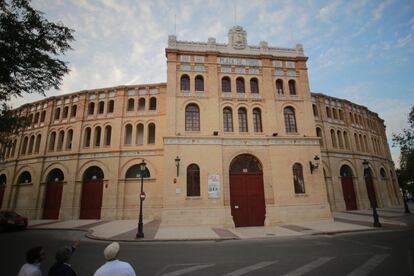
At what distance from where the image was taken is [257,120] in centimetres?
1866

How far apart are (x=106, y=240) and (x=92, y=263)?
482 centimetres

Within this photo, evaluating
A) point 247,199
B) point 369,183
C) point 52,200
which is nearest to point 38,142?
point 52,200

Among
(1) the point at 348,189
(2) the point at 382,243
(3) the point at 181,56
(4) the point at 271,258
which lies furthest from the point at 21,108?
(1) the point at 348,189

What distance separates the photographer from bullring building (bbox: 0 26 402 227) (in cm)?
1647

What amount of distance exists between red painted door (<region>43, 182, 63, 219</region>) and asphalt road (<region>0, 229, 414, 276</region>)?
11928 mm

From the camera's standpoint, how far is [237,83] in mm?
19406

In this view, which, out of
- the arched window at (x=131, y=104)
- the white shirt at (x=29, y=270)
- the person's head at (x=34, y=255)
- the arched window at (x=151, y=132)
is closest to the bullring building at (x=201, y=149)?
the arched window at (x=151, y=132)

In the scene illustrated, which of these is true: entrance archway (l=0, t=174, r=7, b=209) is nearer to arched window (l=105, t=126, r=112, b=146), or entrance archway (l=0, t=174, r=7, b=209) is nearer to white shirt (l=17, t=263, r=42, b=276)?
arched window (l=105, t=126, r=112, b=146)

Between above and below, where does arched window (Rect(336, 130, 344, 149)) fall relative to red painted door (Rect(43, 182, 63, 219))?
above

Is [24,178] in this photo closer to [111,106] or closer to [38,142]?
[38,142]

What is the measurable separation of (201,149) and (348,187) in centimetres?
1970

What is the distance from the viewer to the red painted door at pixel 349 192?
25.1 meters

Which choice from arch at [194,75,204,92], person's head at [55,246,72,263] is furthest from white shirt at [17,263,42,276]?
arch at [194,75,204,92]

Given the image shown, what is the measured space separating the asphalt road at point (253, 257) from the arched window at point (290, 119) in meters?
9.50
